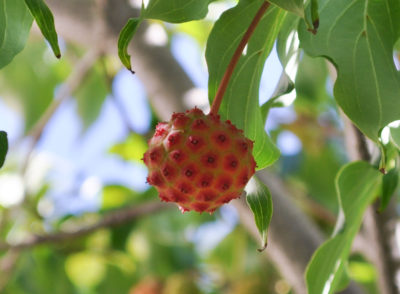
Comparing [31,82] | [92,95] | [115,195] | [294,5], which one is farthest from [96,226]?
[294,5]

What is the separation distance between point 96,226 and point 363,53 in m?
1.54

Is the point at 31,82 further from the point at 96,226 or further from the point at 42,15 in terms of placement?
the point at 42,15

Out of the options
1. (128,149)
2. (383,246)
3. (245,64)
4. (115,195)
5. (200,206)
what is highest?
(245,64)

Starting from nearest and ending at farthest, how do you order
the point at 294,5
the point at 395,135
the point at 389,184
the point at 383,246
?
1. the point at 294,5
2. the point at 395,135
3. the point at 389,184
4. the point at 383,246

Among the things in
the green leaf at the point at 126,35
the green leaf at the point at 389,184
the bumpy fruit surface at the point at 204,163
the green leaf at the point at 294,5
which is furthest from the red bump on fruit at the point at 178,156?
the green leaf at the point at 389,184

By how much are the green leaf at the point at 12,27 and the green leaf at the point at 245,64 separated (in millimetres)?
239

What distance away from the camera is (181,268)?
2812 mm

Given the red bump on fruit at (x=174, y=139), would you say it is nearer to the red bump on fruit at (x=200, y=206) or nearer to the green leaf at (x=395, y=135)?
the red bump on fruit at (x=200, y=206)

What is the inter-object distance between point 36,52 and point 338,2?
250cm

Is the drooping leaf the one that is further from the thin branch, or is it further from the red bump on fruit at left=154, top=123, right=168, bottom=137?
the red bump on fruit at left=154, top=123, right=168, bottom=137

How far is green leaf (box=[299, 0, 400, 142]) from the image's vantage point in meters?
0.85

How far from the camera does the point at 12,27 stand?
33.8 inches

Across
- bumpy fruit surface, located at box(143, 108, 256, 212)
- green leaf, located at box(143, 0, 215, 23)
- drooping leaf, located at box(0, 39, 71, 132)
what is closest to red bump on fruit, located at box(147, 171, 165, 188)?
bumpy fruit surface, located at box(143, 108, 256, 212)

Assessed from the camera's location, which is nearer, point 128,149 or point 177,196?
point 177,196
